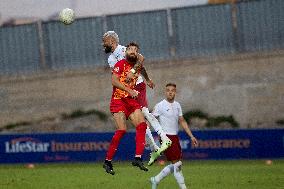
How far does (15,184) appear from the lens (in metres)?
24.0

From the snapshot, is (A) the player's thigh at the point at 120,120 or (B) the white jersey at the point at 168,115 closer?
(A) the player's thigh at the point at 120,120

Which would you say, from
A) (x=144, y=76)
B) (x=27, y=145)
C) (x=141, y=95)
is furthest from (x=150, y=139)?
(x=27, y=145)

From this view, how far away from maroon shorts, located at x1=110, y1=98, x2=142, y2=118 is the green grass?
15.2ft

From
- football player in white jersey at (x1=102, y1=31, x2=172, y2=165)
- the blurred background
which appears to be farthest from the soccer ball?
the blurred background

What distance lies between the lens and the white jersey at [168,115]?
20.4 metres

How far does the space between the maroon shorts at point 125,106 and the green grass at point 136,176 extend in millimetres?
4644

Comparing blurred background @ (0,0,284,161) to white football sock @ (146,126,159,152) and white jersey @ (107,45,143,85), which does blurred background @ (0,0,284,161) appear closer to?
white football sock @ (146,126,159,152)

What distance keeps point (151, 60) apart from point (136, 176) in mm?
14908

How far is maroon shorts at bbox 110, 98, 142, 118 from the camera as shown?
18.0 metres

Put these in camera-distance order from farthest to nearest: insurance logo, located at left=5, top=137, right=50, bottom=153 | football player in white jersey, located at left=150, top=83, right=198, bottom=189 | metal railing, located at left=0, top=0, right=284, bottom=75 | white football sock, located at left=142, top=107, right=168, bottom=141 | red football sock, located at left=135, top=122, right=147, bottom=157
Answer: metal railing, located at left=0, top=0, right=284, bottom=75 < insurance logo, located at left=5, top=137, right=50, bottom=153 < football player in white jersey, located at left=150, top=83, right=198, bottom=189 < white football sock, located at left=142, top=107, right=168, bottom=141 < red football sock, located at left=135, top=122, right=147, bottom=157

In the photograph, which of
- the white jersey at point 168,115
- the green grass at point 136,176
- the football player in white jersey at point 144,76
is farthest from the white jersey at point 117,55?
the green grass at point 136,176

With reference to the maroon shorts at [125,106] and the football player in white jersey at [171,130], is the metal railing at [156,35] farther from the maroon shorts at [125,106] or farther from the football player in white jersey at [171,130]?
the maroon shorts at [125,106]

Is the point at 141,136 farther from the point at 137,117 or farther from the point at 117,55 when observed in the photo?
the point at 117,55

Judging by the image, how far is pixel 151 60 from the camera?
4088 centimetres
